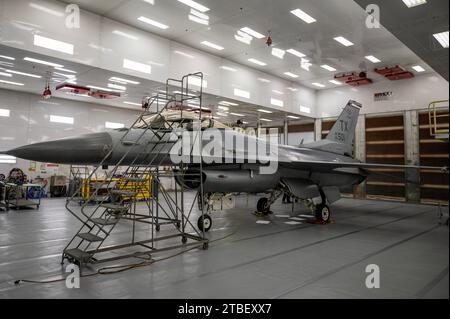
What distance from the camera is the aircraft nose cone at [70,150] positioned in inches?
199

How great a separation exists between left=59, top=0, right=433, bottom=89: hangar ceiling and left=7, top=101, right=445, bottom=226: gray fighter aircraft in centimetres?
269

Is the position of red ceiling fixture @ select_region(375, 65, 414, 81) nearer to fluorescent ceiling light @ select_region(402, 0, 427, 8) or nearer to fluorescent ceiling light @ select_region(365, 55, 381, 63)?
fluorescent ceiling light @ select_region(365, 55, 381, 63)

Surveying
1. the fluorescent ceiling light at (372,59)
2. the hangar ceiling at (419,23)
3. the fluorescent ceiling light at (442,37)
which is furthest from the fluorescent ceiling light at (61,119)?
the fluorescent ceiling light at (442,37)

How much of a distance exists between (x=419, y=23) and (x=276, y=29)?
598cm

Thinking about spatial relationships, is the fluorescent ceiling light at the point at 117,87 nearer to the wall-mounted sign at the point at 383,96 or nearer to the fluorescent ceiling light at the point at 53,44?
the fluorescent ceiling light at the point at 53,44

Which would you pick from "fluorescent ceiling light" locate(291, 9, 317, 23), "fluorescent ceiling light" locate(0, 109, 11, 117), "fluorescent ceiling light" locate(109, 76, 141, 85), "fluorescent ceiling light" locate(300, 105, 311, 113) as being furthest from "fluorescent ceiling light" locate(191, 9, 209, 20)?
"fluorescent ceiling light" locate(0, 109, 11, 117)

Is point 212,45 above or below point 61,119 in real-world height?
above

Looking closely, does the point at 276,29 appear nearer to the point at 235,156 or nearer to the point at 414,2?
the point at 235,156

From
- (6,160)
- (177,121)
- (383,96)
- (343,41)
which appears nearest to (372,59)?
(343,41)

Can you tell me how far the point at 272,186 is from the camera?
29.6 ft

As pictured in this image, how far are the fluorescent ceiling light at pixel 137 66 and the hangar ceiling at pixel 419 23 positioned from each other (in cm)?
749

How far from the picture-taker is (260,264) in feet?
16.1

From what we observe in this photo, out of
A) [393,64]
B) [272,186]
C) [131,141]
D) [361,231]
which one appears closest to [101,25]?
[131,141]

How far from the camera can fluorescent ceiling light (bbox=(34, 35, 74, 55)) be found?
809 centimetres
